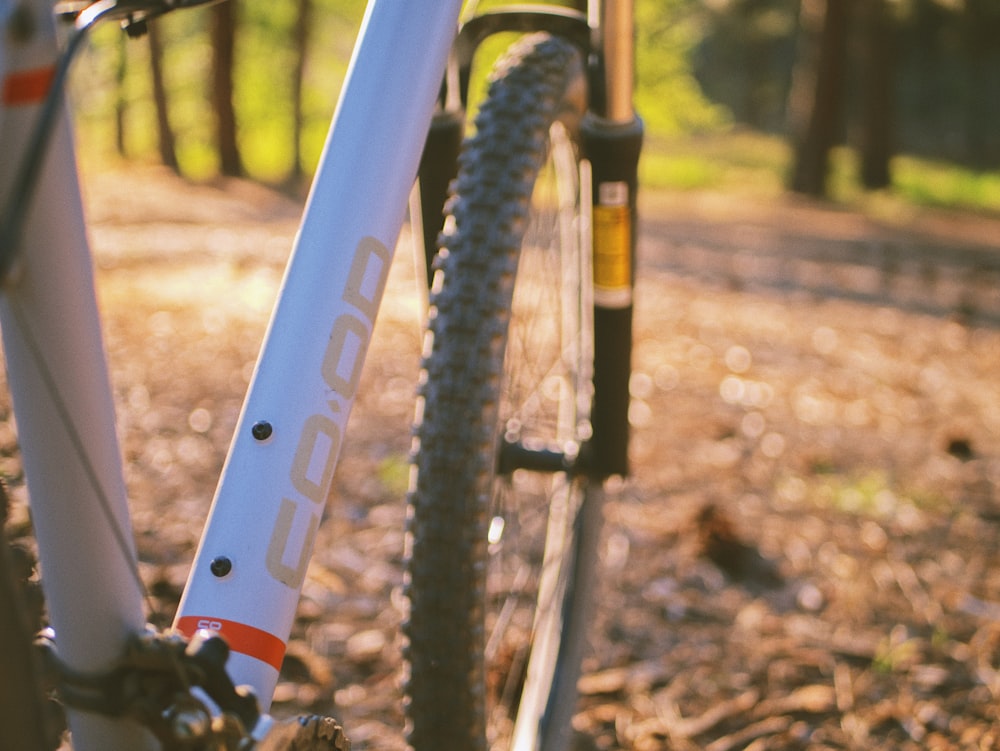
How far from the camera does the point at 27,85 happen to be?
70 centimetres

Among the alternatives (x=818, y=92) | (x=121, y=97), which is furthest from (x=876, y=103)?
(x=121, y=97)

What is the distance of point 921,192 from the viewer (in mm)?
15031

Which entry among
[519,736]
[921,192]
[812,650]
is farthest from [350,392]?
[921,192]

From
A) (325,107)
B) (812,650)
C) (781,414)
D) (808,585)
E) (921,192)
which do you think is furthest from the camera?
(325,107)

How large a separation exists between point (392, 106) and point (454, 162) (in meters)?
0.48

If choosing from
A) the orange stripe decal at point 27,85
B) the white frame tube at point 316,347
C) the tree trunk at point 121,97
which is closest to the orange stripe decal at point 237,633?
the white frame tube at point 316,347

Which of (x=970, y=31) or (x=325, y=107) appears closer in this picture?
(x=970, y=31)

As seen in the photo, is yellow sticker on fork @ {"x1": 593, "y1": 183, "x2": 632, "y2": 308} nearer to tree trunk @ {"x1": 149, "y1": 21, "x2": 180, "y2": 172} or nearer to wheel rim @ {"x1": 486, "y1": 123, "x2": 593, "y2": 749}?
wheel rim @ {"x1": 486, "y1": 123, "x2": 593, "y2": 749}

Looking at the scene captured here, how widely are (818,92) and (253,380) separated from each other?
13.0 metres

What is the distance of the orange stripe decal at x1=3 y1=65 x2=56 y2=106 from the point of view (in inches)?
27.0

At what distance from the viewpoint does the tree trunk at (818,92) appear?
1201 cm

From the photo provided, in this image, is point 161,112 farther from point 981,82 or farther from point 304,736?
point 981,82

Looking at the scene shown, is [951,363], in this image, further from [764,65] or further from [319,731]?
[764,65]

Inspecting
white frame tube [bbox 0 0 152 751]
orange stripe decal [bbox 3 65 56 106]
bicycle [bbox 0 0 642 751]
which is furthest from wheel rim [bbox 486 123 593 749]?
orange stripe decal [bbox 3 65 56 106]
